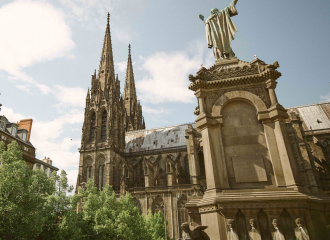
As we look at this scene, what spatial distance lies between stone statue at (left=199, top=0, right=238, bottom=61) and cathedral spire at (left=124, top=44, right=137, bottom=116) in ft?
192

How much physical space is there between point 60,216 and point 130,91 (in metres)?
55.3

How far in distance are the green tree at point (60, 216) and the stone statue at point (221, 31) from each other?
15.2 meters

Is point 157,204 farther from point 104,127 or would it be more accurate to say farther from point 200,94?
point 200,94

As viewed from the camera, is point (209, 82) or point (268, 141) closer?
point (268, 141)

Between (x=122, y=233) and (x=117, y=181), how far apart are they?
2301 cm

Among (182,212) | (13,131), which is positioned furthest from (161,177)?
(13,131)

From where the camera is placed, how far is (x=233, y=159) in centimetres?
786

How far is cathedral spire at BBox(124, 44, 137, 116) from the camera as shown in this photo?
69.2 m

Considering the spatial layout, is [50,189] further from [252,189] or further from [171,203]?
[171,203]

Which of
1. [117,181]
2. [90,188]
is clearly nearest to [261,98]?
[90,188]

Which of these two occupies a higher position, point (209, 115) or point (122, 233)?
point (209, 115)

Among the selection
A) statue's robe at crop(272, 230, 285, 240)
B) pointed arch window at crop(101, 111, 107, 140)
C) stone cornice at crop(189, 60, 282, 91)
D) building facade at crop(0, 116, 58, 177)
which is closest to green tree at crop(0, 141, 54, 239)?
stone cornice at crop(189, 60, 282, 91)

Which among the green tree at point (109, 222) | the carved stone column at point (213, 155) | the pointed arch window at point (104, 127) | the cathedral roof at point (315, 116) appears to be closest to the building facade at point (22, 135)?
the pointed arch window at point (104, 127)

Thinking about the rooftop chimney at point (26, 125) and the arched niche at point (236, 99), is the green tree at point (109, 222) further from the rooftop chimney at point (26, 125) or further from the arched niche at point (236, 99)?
the rooftop chimney at point (26, 125)
